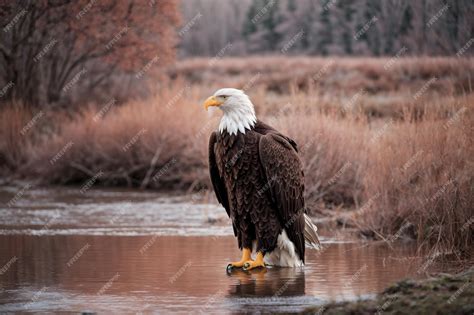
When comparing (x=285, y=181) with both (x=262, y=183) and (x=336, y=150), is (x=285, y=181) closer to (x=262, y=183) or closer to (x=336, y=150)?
(x=262, y=183)

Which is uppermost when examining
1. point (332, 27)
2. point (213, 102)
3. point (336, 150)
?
point (332, 27)

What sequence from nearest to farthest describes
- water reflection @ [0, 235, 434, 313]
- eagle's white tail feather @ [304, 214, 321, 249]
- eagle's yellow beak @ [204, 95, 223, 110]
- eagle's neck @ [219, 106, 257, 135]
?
1. water reflection @ [0, 235, 434, 313]
2. eagle's neck @ [219, 106, 257, 135]
3. eagle's yellow beak @ [204, 95, 223, 110]
4. eagle's white tail feather @ [304, 214, 321, 249]

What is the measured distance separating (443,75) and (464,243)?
4332mm

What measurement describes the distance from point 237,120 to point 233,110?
0.11 meters

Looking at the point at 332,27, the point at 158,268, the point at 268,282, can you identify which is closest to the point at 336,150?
the point at 158,268

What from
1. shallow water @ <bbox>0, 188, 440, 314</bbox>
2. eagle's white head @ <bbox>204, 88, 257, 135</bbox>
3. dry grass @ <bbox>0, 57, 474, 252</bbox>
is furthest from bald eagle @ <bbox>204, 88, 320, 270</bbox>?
dry grass @ <bbox>0, 57, 474, 252</bbox>

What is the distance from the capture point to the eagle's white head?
9742 mm

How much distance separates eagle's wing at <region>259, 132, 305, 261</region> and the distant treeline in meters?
3.73

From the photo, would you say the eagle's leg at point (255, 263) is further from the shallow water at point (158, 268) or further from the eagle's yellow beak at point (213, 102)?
the eagle's yellow beak at point (213, 102)

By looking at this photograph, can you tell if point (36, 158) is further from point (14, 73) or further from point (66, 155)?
point (14, 73)

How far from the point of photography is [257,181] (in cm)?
979

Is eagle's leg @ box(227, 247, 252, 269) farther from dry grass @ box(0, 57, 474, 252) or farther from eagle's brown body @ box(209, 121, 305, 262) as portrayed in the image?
dry grass @ box(0, 57, 474, 252)

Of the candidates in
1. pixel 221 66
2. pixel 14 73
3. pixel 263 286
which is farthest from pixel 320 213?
pixel 221 66

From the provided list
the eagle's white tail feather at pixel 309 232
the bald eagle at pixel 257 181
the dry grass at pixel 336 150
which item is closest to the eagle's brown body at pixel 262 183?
the bald eagle at pixel 257 181
